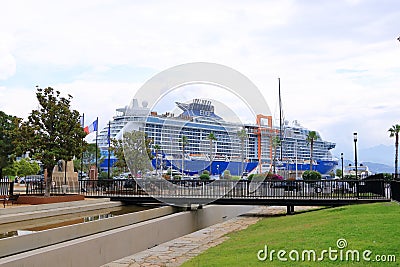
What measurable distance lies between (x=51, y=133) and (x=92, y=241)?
441 inches

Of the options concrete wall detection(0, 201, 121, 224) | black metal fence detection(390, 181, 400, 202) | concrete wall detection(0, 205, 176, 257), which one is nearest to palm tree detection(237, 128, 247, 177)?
concrete wall detection(0, 201, 121, 224)

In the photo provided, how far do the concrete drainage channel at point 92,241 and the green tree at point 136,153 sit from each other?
1227 cm

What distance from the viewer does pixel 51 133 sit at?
21156 mm

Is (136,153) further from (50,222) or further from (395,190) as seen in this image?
(395,190)

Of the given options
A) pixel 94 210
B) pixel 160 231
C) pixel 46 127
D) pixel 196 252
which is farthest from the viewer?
pixel 46 127

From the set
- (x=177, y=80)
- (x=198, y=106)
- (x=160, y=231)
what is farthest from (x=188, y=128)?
Result: (x=160, y=231)

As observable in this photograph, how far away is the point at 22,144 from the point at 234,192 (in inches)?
364

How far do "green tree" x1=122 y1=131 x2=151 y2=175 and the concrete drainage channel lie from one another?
12274 mm

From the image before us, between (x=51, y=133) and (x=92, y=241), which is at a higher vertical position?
(x=51, y=133)

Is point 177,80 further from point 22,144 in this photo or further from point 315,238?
point 315,238

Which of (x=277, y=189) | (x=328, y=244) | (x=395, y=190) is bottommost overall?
(x=328, y=244)

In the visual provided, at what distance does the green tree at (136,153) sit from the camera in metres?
31.1

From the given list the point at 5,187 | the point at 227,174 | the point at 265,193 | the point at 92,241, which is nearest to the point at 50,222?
the point at 92,241

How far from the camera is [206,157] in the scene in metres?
29.7
